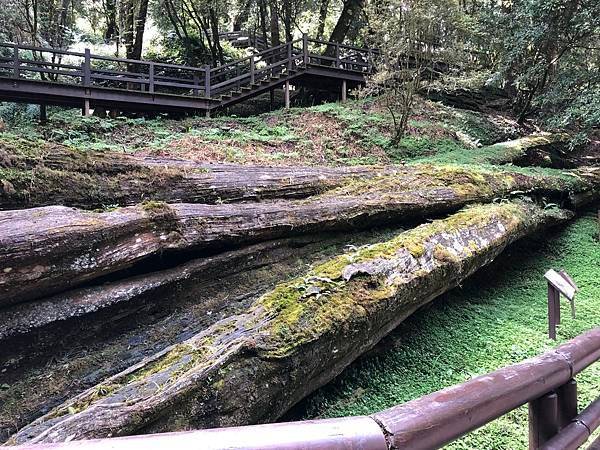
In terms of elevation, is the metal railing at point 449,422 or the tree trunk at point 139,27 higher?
the tree trunk at point 139,27

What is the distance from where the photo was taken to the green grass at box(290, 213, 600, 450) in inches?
157

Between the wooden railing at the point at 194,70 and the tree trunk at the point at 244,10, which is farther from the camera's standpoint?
the tree trunk at the point at 244,10

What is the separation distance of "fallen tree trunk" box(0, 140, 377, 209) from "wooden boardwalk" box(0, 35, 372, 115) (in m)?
9.27

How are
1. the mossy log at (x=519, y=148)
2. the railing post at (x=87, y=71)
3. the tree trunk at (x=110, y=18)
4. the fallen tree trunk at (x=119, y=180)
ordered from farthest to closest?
the tree trunk at (x=110, y=18)
the railing post at (x=87, y=71)
the mossy log at (x=519, y=148)
the fallen tree trunk at (x=119, y=180)

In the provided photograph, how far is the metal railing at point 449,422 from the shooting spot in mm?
1029

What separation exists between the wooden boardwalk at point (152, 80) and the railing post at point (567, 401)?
1308 cm

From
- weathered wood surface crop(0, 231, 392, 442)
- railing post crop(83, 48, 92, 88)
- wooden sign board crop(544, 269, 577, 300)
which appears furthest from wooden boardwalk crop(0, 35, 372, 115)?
weathered wood surface crop(0, 231, 392, 442)

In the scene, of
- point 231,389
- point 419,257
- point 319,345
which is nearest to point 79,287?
point 231,389

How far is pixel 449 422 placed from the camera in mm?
1361

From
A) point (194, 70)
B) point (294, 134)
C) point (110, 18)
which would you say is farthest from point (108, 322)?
point (110, 18)

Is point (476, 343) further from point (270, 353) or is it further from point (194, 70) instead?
point (194, 70)

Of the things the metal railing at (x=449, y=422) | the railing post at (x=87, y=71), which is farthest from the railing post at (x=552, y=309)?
the railing post at (x=87, y=71)

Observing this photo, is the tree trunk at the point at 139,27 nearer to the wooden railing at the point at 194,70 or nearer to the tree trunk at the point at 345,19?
the wooden railing at the point at 194,70

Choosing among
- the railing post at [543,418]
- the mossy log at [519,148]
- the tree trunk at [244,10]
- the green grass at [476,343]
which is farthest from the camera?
the tree trunk at [244,10]
